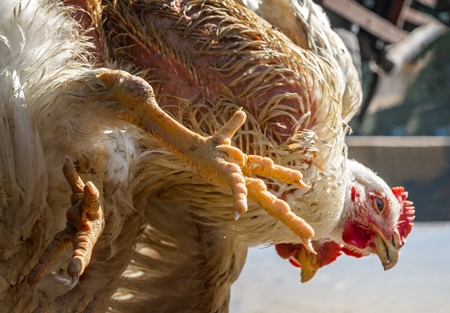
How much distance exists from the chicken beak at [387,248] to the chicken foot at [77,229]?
2.68 feet

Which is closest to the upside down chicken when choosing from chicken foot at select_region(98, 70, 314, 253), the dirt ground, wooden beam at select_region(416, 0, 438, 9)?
chicken foot at select_region(98, 70, 314, 253)

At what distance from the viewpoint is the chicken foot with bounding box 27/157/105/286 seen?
135 centimetres

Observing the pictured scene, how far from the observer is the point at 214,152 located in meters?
1.34

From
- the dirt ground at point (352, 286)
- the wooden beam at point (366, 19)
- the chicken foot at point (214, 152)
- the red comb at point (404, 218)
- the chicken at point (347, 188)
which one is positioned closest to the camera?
the chicken foot at point (214, 152)

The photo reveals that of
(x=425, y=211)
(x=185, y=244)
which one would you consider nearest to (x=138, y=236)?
(x=185, y=244)

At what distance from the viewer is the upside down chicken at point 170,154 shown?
141cm

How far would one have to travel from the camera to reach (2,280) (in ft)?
5.01

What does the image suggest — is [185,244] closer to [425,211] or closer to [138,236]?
[138,236]

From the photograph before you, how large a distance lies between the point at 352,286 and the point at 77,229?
2.25 metres

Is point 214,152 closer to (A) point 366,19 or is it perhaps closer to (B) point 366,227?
(B) point 366,227

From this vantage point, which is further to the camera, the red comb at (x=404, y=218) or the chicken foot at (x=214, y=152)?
the red comb at (x=404, y=218)

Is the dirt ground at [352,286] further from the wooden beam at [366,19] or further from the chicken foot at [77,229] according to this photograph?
the chicken foot at [77,229]

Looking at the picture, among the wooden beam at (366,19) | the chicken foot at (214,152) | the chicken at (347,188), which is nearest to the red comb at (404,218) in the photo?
the chicken at (347,188)

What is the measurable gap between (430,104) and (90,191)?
721 centimetres
